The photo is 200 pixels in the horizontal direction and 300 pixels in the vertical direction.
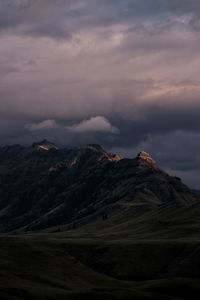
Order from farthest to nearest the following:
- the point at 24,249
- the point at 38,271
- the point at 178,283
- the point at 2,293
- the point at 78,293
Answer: the point at 24,249, the point at 38,271, the point at 178,283, the point at 78,293, the point at 2,293

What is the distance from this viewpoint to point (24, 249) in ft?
604

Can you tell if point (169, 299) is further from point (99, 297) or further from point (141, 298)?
point (99, 297)

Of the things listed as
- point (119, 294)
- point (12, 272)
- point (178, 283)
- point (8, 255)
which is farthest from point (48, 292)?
point (8, 255)

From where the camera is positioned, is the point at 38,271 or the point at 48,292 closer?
the point at 48,292

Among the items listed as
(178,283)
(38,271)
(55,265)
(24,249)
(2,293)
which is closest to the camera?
(2,293)

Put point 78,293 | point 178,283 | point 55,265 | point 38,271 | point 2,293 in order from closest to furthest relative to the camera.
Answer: point 2,293 → point 78,293 → point 178,283 → point 38,271 → point 55,265

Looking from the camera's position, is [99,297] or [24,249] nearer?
[99,297]

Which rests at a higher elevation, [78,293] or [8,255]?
[8,255]

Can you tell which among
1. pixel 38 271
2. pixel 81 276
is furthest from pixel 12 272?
pixel 81 276

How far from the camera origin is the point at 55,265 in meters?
172

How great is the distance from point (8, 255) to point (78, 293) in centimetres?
5516

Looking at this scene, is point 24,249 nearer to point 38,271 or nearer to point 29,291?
point 38,271

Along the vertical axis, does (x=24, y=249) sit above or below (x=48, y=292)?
above

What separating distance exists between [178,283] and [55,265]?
42.5 m
